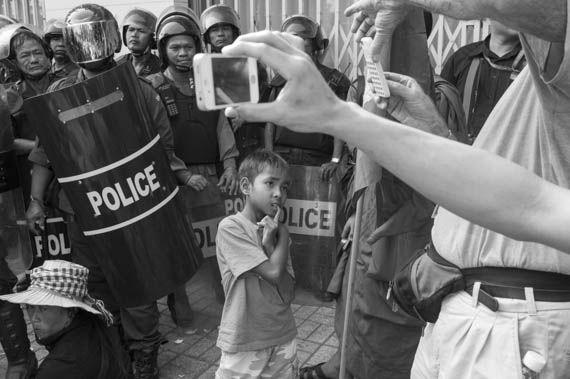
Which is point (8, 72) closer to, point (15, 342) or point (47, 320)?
point (15, 342)

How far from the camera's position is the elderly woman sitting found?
2258 mm

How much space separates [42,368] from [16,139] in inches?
80.5

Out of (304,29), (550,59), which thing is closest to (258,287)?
(550,59)

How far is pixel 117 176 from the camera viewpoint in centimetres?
301

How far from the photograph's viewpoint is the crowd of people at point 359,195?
3.29 ft

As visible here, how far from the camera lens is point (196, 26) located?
458 centimetres

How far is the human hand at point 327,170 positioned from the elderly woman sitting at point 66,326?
247 centimetres

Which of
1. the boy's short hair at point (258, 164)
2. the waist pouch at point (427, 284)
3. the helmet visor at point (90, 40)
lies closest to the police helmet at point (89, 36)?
the helmet visor at point (90, 40)

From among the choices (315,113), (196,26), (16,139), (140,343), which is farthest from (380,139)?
(196,26)

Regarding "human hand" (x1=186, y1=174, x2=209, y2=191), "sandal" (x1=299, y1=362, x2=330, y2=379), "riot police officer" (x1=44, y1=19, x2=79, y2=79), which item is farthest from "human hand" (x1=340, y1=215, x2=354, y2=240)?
"riot police officer" (x1=44, y1=19, x2=79, y2=79)

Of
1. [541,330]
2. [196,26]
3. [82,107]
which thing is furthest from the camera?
[196,26]

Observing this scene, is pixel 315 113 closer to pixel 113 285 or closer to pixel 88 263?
pixel 113 285

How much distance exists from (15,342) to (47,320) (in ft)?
4.33

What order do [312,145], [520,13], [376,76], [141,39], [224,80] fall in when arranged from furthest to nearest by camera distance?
[141,39], [312,145], [376,76], [224,80], [520,13]
